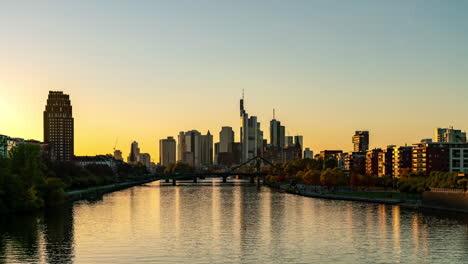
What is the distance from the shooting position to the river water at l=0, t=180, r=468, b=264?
6169 cm

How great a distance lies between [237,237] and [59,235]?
2186 centimetres

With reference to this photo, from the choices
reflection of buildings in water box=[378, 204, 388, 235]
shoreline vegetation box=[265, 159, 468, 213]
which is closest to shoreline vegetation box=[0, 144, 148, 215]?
reflection of buildings in water box=[378, 204, 388, 235]

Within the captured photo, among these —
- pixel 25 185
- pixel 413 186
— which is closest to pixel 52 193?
pixel 25 185

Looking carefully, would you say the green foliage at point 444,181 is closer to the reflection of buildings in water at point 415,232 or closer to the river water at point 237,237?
the river water at point 237,237

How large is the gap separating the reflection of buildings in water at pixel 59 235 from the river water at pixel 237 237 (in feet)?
0.36

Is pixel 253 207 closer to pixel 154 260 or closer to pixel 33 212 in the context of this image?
pixel 33 212

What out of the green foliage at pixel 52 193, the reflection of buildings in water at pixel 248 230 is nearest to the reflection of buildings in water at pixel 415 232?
the reflection of buildings in water at pixel 248 230

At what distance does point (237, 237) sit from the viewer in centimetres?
7656

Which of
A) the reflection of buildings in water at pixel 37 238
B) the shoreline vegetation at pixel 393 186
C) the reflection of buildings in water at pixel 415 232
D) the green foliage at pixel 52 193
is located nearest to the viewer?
the reflection of buildings in water at pixel 37 238

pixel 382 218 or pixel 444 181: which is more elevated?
pixel 444 181

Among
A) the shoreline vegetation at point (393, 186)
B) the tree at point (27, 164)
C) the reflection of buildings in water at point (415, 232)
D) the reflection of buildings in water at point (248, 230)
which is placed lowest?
the reflection of buildings in water at point (248, 230)

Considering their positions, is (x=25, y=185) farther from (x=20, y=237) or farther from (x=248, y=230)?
(x=248, y=230)

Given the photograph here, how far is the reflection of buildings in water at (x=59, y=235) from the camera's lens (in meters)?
62.7

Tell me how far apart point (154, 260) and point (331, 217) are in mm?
46330
